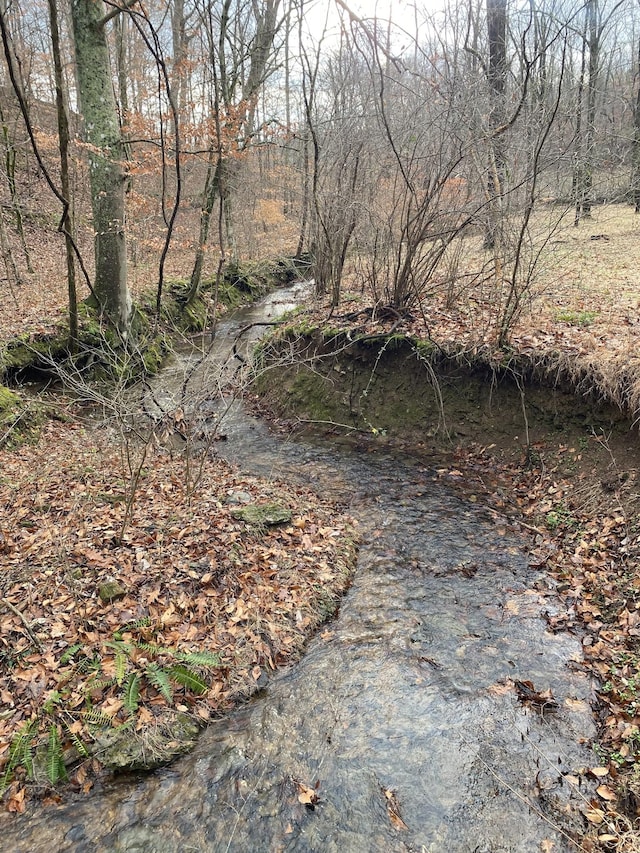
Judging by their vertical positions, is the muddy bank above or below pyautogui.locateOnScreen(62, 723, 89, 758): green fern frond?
above

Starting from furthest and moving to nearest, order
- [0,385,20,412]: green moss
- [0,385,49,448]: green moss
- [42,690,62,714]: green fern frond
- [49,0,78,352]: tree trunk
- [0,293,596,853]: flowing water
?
[0,385,20,412]: green moss → [0,385,49,448]: green moss → [49,0,78,352]: tree trunk → [42,690,62,714]: green fern frond → [0,293,596,853]: flowing water

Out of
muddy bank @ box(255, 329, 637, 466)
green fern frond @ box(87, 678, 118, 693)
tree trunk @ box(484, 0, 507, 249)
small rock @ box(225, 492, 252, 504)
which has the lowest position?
green fern frond @ box(87, 678, 118, 693)

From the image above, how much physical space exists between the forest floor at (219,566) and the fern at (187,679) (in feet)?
0.05

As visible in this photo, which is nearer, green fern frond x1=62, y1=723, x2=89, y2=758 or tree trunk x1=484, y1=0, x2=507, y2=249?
green fern frond x1=62, y1=723, x2=89, y2=758

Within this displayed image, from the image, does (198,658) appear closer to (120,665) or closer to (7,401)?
(120,665)

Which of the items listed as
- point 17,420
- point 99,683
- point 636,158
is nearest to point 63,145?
point 17,420

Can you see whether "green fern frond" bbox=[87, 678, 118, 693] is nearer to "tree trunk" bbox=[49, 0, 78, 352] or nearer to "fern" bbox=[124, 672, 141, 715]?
"fern" bbox=[124, 672, 141, 715]

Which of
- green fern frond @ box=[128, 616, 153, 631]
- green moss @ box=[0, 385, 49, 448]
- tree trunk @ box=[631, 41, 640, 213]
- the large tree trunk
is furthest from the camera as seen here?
tree trunk @ box=[631, 41, 640, 213]

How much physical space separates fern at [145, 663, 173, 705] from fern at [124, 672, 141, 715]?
0.33ft

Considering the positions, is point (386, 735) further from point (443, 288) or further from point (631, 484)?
point (443, 288)

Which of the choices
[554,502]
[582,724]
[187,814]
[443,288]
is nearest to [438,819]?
[582,724]

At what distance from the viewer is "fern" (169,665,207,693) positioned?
4059 millimetres

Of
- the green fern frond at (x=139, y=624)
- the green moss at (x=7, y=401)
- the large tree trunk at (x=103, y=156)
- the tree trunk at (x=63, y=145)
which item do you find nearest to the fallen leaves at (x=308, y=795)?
the green fern frond at (x=139, y=624)

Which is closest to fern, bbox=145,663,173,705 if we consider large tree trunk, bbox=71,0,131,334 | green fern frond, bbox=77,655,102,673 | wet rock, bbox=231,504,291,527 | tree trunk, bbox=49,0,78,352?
green fern frond, bbox=77,655,102,673
